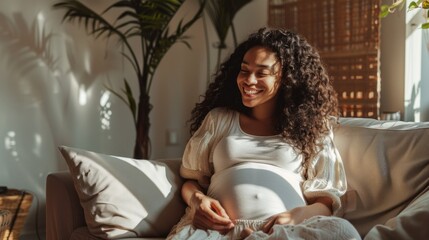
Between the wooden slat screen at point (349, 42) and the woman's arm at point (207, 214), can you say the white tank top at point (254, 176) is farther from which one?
the wooden slat screen at point (349, 42)

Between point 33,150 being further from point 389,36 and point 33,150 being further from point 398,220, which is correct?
point 398,220

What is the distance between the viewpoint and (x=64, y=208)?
179 centimetres

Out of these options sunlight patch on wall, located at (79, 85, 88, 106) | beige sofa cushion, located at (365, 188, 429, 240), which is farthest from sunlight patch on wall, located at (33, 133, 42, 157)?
beige sofa cushion, located at (365, 188, 429, 240)

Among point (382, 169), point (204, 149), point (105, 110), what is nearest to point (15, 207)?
point (105, 110)

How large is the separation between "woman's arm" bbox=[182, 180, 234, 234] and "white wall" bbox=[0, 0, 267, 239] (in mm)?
1510

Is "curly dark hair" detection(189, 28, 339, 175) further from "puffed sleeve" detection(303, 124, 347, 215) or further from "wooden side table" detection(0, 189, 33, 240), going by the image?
"wooden side table" detection(0, 189, 33, 240)

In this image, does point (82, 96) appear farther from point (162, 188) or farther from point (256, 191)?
point (256, 191)

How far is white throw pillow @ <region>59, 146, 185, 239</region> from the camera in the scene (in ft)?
5.62

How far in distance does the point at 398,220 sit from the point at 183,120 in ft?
7.48

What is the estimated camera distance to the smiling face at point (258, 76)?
1812 millimetres

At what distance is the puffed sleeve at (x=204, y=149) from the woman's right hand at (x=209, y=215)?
0.47 feet

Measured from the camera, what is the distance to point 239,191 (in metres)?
1.69

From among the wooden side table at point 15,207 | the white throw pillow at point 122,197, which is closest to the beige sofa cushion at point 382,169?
the white throw pillow at point 122,197

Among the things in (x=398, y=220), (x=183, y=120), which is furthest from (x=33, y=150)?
(x=398, y=220)
